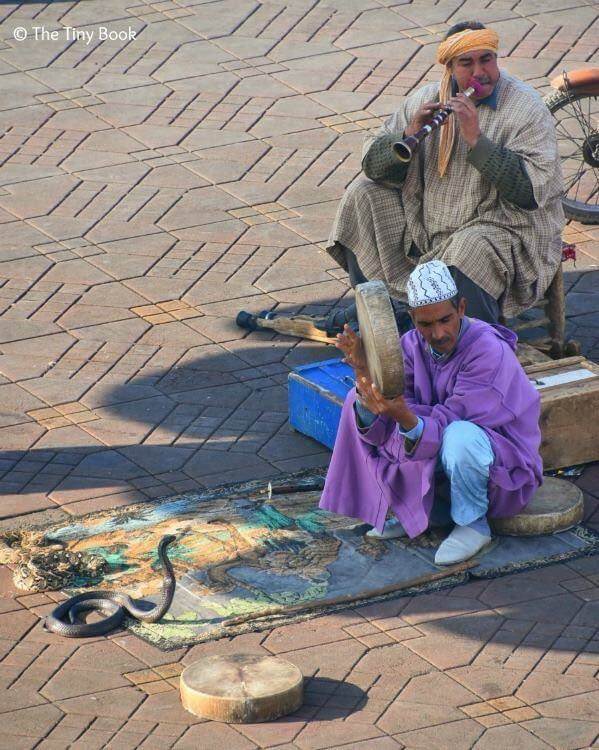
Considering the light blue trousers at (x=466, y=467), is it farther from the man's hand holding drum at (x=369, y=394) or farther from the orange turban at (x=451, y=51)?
the orange turban at (x=451, y=51)

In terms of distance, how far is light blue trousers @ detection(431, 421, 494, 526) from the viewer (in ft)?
19.0

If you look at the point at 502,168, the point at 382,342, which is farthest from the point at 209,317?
the point at 382,342

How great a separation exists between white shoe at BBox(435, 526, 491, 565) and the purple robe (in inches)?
4.3

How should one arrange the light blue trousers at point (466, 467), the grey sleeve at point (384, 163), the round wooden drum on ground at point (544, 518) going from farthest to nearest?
the grey sleeve at point (384, 163) → the round wooden drum on ground at point (544, 518) → the light blue trousers at point (466, 467)

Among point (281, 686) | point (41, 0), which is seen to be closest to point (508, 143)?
point (281, 686)

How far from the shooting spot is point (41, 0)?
12.2 meters

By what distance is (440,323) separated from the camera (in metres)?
5.86

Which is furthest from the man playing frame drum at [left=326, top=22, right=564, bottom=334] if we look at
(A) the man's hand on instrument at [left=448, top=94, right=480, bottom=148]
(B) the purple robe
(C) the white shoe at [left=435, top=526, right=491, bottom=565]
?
Result: (C) the white shoe at [left=435, top=526, right=491, bottom=565]

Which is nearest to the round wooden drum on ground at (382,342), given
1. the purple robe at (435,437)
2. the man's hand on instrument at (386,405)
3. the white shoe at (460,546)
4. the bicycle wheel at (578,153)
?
the man's hand on instrument at (386,405)

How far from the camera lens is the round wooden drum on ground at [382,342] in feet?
18.2

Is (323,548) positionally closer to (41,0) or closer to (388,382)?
(388,382)

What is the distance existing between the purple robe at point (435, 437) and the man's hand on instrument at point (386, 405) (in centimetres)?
10

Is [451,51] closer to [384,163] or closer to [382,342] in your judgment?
[384,163]

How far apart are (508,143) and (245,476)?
1725 millimetres
